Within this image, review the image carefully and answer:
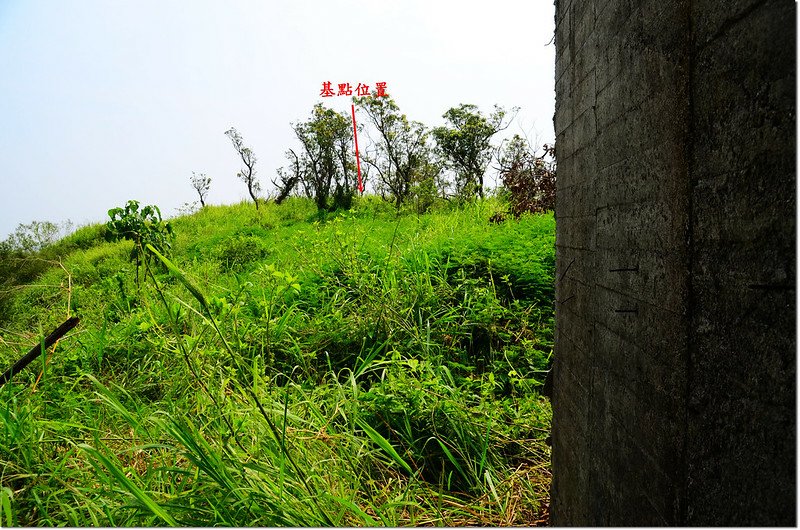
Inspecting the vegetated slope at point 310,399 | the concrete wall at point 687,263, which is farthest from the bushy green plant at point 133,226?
the concrete wall at point 687,263

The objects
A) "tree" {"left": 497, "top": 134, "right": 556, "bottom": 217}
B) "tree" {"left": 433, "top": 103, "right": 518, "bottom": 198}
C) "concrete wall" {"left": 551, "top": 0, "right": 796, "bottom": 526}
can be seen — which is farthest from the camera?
"tree" {"left": 433, "top": 103, "right": 518, "bottom": 198}

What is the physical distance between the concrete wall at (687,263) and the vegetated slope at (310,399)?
99 cm

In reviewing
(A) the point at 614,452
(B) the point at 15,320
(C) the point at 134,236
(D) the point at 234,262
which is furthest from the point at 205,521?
(B) the point at 15,320

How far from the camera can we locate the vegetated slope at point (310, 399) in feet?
5.99

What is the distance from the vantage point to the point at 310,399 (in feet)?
8.69

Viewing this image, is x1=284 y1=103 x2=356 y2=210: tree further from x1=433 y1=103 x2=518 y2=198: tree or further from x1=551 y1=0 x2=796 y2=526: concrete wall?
x1=551 y1=0 x2=796 y2=526: concrete wall

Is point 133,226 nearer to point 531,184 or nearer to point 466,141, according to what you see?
point 531,184

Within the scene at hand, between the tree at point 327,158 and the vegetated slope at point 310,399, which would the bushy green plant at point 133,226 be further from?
the tree at point 327,158

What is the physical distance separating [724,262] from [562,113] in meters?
1.11

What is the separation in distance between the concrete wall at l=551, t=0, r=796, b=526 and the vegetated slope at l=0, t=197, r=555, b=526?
0.99 metres

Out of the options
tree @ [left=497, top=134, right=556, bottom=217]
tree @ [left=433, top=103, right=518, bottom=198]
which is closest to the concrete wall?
tree @ [left=497, top=134, right=556, bottom=217]

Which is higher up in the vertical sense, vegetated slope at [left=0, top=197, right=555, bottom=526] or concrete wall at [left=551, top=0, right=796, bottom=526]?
concrete wall at [left=551, top=0, right=796, bottom=526]

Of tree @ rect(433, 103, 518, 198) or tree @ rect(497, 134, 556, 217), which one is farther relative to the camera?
tree @ rect(433, 103, 518, 198)

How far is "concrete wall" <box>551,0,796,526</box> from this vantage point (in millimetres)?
697
